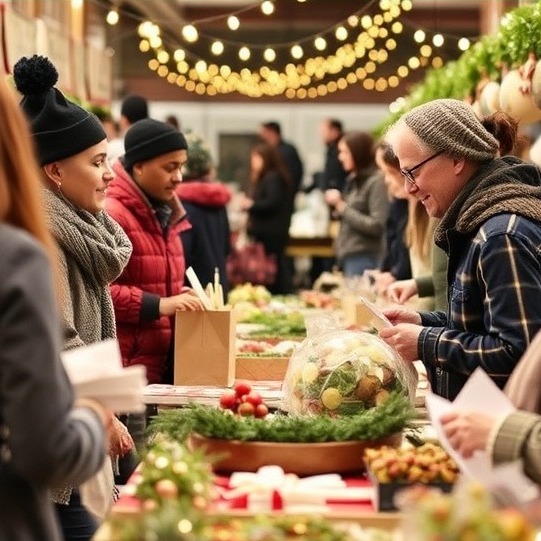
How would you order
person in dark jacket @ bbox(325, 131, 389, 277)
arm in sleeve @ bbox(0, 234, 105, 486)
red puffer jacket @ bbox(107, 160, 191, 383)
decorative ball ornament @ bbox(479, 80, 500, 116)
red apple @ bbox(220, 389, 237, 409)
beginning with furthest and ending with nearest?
person in dark jacket @ bbox(325, 131, 389, 277) < decorative ball ornament @ bbox(479, 80, 500, 116) < red puffer jacket @ bbox(107, 160, 191, 383) < red apple @ bbox(220, 389, 237, 409) < arm in sleeve @ bbox(0, 234, 105, 486)

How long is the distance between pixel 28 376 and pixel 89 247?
2077 mm

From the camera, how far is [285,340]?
7102mm

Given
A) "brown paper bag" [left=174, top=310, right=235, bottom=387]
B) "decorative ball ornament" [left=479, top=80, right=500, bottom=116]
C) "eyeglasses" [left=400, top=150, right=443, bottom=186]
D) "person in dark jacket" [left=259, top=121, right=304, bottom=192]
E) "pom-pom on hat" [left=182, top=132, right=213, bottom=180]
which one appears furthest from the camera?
"person in dark jacket" [left=259, top=121, right=304, bottom=192]

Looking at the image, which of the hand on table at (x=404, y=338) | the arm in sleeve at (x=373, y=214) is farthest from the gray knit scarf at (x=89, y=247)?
the arm in sleeve at (x=373, y=214)

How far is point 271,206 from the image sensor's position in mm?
14094

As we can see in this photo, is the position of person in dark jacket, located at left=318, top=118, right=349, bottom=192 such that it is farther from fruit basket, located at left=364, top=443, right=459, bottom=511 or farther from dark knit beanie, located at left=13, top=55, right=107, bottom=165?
fruit basket, located at left=364, top=443, right=459, bottom=511

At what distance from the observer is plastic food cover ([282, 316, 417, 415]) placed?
4125 millimetres

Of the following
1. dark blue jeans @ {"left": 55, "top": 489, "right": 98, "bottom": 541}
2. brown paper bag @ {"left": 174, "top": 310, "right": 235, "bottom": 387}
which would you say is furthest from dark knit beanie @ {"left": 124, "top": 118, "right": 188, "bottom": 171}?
dark blue jeans @ {"left": 55, "top": 489, "right": 98, "bottom": 541}

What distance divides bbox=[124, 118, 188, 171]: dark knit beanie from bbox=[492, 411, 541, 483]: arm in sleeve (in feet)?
11.2

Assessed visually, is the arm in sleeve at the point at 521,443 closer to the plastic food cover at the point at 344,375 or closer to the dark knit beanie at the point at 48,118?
the plastic food cover at the point at 344,375

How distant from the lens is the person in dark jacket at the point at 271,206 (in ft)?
45.5

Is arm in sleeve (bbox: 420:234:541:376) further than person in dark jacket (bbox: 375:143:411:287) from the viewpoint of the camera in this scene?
No

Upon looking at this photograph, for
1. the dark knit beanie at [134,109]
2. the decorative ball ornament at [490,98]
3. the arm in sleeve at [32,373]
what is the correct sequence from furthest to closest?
the dark knit beanie at [134,109] < the decorative ball ornament at [490,98] < the arm in sleeve at [32,373]

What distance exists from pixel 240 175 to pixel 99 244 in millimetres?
18124
